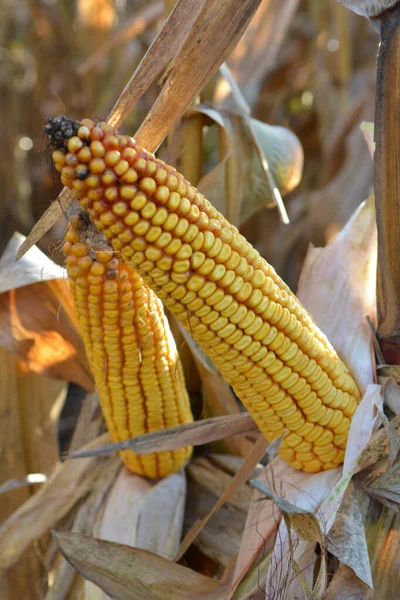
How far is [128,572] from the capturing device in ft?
5.40

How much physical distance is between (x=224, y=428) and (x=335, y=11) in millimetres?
3603

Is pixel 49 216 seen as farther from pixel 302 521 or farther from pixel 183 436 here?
pixel 302 521

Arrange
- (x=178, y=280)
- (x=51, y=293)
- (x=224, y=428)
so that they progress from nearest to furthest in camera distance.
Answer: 1. (x=178, y=280)
2. (x=224, y=428)
3. (x=51, y=293)

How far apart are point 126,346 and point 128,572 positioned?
2.04ft

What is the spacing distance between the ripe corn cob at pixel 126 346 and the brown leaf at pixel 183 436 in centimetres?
9

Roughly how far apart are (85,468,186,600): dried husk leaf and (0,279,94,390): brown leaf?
1.38 feet

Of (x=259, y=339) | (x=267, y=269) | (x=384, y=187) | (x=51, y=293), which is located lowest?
(x=51, y=293)

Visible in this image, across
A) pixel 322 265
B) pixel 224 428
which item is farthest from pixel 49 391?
pixel 322 265

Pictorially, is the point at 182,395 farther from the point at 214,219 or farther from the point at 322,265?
the point at 214,219

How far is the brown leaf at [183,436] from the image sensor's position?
1624mm

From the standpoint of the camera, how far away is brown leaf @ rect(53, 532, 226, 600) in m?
1.63

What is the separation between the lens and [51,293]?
1849mm

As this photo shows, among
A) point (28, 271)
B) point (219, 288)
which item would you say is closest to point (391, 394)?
point (219, 288)

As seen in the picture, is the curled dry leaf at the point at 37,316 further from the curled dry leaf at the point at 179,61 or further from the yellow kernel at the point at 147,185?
the yellow kernel at the point at 147,185
